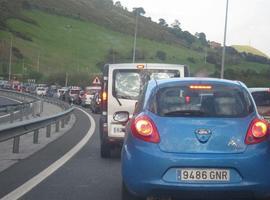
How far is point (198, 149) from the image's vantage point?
25.7 ft

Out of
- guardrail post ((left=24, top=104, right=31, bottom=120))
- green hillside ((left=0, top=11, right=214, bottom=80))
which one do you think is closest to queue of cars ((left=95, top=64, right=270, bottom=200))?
guardrail post ((left=24, top=104, right=31, bottom=120))

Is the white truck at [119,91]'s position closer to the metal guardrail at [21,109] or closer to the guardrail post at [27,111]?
the metal guardrail at [21,109]

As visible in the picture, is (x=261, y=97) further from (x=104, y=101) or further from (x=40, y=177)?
(x=40, y=177)

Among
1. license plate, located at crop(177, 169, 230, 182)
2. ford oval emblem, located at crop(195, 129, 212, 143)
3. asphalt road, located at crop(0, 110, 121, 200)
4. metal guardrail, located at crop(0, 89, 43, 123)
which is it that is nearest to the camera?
license plate, located at crop(177, 169, 230, 182)

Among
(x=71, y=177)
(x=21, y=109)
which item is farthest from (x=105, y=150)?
(x=21, y=109)

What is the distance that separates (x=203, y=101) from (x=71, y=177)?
3.89 metres

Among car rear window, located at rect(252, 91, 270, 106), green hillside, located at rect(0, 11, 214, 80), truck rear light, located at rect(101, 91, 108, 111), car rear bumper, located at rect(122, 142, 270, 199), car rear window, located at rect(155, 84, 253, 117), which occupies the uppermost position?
green hillside, located at rect(0, 11, 214, 80)

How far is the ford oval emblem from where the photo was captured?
7.88m

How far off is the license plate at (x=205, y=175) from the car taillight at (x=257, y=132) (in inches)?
18.1

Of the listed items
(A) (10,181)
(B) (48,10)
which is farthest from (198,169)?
(B) (48,10)

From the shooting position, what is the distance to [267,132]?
8086mm

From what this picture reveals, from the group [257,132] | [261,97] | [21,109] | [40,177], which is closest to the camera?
[257,132]

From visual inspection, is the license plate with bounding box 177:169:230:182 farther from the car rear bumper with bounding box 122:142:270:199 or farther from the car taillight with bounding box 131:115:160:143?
the car taillight with bounding box 131:115:160:143

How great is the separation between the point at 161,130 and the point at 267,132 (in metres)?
1.17
